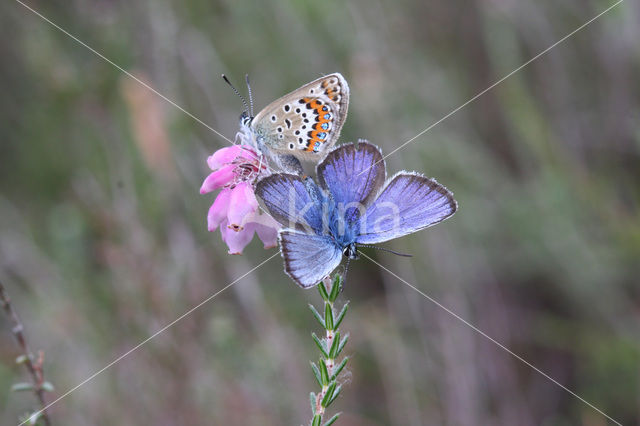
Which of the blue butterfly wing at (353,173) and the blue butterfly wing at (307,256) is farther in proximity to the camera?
the blue butterfly wing at (353,173)

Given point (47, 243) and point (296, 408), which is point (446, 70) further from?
point (47, 243)

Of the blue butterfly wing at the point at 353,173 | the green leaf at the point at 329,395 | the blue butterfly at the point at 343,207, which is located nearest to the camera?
the green leaf at the point at 329,395

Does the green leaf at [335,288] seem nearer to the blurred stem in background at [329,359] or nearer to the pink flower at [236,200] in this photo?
the blurred stem in background at [329,359]

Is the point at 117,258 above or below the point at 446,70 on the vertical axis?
below

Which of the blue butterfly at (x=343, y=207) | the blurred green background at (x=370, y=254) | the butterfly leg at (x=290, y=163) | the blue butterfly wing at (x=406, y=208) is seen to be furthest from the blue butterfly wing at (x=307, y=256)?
the blurred green background at (x=370, y=254)

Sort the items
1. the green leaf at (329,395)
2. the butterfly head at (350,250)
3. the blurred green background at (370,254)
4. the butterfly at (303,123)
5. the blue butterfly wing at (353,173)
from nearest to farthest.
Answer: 1. the green leaf at (329,395)
2. the butterfly head at (350,250)
3. the blue butterfly wing at (353,173)
4. the butterfly at (303,123)
5. the blurred green background at (370,254)

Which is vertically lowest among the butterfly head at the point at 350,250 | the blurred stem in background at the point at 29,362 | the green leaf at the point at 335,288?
the green leaf at the point at 335,288

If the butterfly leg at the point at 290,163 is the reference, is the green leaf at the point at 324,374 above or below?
below

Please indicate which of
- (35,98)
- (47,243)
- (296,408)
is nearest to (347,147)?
(296,408)
